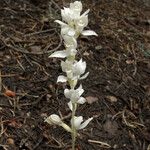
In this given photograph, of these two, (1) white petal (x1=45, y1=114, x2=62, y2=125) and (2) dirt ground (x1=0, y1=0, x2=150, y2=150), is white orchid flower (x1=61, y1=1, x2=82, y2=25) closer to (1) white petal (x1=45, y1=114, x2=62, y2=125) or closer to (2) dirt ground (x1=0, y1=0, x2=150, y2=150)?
(1) white petal (x1=45, y1=114, x2=62, y2=125)

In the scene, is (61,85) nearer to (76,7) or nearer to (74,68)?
(74,68)

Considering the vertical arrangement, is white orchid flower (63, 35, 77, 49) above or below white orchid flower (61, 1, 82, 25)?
below

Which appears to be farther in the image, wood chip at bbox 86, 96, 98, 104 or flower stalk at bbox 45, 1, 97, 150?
wood chip at bbox 86, 96, 98, 104

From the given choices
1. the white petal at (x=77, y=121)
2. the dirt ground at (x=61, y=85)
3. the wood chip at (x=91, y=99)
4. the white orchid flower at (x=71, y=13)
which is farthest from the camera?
the wood chip at (x=91, y=99)

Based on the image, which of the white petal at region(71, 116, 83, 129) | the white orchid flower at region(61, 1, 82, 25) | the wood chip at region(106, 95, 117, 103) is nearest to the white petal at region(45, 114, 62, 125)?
the white petal at region(71, 116, 83, 129)

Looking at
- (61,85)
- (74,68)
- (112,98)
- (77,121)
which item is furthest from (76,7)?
(112,98)

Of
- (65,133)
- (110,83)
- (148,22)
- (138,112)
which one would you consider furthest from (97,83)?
(148,22)

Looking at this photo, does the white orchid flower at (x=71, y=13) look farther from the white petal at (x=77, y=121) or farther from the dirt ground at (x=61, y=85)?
the dirt ground at (x=61, y=85)

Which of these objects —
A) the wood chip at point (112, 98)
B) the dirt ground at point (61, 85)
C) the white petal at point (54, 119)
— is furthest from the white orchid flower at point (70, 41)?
the wood chip at point (112, 98)
